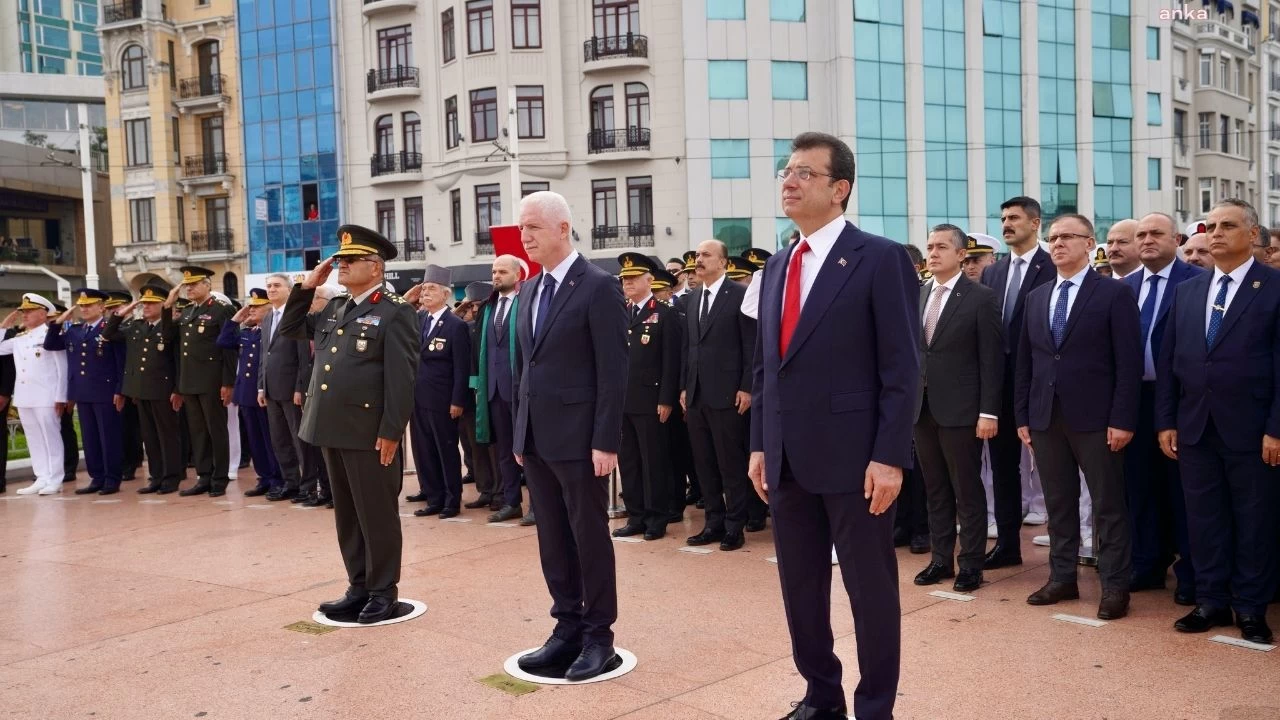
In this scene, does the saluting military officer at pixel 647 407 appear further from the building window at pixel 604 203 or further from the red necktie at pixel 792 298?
the building window at pixel 604 203

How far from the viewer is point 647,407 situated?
8086 mm

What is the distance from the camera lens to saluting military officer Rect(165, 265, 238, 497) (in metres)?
10.6

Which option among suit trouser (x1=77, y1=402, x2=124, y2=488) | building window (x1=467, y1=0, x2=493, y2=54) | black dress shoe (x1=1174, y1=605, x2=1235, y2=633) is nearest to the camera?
black dress shoe (x1=1174, y1=605, x2=1235, y2=633)

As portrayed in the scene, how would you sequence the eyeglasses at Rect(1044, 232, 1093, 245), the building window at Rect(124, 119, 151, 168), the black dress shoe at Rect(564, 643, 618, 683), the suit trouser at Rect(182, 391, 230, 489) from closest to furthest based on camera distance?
1. the black dress shoe at Rect(564, 643, 618, 683)
2. the eyeglasses at Rect(1044, 232, 1093, 245)
3. the suit trouser at Rect(182, 391, 230, 489)
4. the building window at Rect(124, 119, 151, 168)

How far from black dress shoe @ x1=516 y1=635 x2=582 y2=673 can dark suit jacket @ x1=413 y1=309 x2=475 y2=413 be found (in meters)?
4.52

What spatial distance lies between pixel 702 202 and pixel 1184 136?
23.8 metres

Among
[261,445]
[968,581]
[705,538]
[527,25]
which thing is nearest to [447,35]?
[527,25]

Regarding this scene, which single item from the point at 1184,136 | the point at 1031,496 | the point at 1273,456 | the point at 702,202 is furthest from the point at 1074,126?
the point at 1273,456

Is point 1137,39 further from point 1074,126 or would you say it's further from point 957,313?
point 957,313

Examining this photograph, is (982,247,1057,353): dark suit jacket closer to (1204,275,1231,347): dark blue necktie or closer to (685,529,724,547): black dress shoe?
(1204,275,1231,347): dark blue necktie

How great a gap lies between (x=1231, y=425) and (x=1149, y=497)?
1094 millimetres

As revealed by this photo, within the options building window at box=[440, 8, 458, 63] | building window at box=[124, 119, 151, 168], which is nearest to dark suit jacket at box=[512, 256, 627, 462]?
building window at box=[440, 8, 458, 63]

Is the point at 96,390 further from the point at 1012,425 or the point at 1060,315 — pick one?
the point at 1060,315

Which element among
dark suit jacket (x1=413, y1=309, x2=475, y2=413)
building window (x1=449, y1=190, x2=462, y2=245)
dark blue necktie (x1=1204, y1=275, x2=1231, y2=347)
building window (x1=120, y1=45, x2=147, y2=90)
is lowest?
dark suit jacket (x1=413, y1=309, x2=475, y2=413)
